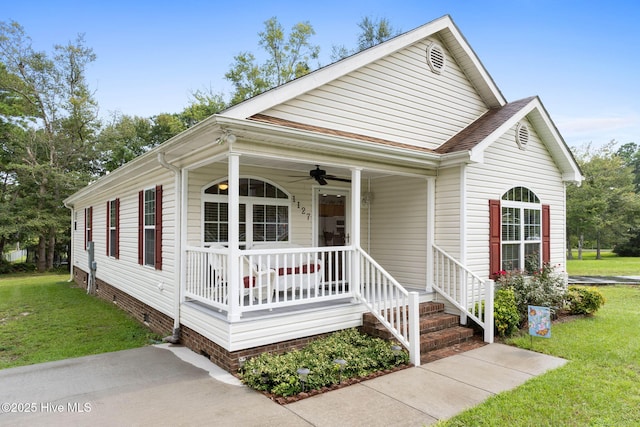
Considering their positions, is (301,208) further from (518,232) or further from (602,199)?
(602,199)

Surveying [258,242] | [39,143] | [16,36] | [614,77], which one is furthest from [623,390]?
[16,36]

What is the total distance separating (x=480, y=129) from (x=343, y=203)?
3.20 metres

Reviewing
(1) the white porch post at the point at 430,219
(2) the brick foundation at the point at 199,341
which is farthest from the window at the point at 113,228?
(1) the white porch post at the point at 430,219

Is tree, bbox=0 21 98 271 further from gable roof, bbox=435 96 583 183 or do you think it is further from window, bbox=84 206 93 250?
gable roof, bbox=435 96 583 183

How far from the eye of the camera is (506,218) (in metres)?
7.86

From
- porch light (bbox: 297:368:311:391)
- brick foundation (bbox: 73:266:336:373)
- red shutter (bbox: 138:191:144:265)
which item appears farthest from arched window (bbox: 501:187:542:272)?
red shutter (bbox: 138:191:144:265)

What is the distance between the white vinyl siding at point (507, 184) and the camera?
282 inches

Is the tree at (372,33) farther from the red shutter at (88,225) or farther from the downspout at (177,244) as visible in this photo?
the downspout at (177,244)

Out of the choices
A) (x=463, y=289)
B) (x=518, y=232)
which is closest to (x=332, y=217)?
(x=463, y=289)

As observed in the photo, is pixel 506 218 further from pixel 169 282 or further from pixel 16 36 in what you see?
pixel 16 36

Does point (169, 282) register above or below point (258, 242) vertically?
below

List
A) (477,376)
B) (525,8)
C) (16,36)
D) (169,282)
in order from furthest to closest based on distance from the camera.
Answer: (16,36), (525,8), (169,282), (477,376)

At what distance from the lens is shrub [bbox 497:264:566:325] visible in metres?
7.05

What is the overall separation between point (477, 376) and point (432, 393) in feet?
2.87
